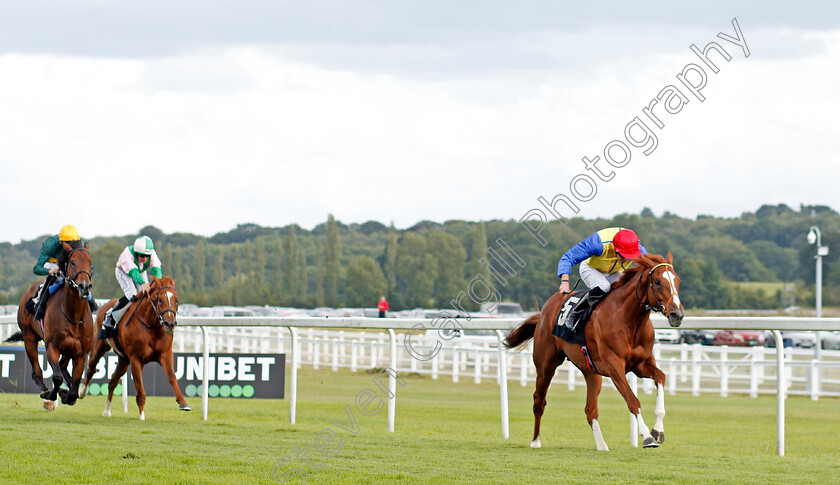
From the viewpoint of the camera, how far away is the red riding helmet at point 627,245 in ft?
23.3

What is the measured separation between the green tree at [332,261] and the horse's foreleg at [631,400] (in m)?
61.8

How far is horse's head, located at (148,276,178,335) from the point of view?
9.24m

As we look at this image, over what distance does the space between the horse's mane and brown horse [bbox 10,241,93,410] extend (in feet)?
15.2

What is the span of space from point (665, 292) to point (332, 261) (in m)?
63.4

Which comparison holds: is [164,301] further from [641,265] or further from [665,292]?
[665,292]

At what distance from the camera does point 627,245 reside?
7.12m

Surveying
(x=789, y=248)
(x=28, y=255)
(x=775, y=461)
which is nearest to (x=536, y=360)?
(x=775, y=461)

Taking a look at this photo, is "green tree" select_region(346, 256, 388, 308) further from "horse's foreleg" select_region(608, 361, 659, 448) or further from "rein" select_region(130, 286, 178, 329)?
"horse's foreleg" select_region(608, 361, 659, 448)

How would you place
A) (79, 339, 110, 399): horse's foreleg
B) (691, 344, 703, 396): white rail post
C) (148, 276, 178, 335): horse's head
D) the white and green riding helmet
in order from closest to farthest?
(148, 276, 178, 335): horse's head < the white and green riding helmet < (79, 339, 110, 399): horse's foreleg < (691, 344, 703, 396): white rail post

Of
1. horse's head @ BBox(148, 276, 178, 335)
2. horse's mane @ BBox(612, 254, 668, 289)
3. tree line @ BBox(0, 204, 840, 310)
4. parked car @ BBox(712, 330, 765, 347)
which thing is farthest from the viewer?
tree line @ BBox(0, 204, 840, 310)

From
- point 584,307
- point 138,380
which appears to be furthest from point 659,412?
point 138,380

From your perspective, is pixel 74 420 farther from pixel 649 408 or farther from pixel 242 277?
pixel 242 277

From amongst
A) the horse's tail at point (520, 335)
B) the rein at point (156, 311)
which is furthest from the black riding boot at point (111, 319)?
the horse's tail at point (520, 335)

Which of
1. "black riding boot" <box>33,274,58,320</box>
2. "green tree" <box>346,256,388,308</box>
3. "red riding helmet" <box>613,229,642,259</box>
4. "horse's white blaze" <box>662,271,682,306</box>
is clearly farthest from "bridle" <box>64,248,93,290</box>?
"green tree" <box>346,256,388,308</box>
